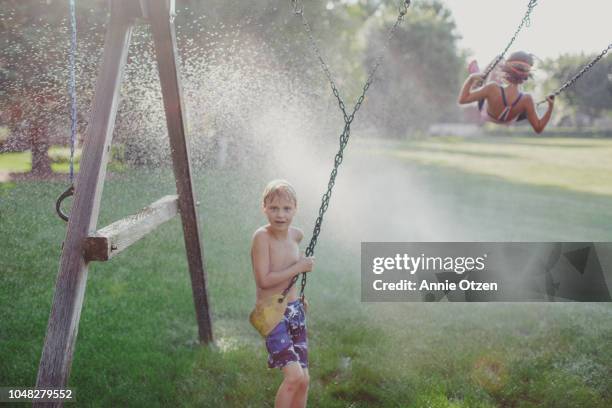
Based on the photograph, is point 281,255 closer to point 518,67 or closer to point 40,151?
point 518,67

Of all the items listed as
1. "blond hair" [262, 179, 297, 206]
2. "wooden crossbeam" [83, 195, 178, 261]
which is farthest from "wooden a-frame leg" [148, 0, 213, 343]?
"blond hair" [262, 179, 297, 206]

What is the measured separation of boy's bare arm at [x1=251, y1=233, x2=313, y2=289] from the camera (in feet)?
8.57

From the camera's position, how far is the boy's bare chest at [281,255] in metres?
2.67

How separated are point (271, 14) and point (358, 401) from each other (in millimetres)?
8627

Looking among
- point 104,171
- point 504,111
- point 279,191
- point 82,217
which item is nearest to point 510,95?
point 504,111

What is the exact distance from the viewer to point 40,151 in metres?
10.2

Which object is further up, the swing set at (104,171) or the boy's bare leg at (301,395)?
the swing set at (104,171)

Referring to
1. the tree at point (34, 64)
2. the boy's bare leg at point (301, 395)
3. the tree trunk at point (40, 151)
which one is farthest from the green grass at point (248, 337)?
the tree trunk at point (40, 151)

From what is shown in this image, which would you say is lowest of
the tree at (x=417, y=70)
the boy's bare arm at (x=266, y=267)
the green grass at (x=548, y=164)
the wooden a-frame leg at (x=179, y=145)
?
the boy's bare arm at (x=266, y=267)

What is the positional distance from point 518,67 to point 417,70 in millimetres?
36157

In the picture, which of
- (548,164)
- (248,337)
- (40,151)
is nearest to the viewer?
(248,337)

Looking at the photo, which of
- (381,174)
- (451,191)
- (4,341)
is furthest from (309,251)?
(381,174)

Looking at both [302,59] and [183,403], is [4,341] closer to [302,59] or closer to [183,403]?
[183,403]

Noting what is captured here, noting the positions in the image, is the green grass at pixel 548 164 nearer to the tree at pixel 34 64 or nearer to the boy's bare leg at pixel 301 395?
the tree at pixel 34 64
